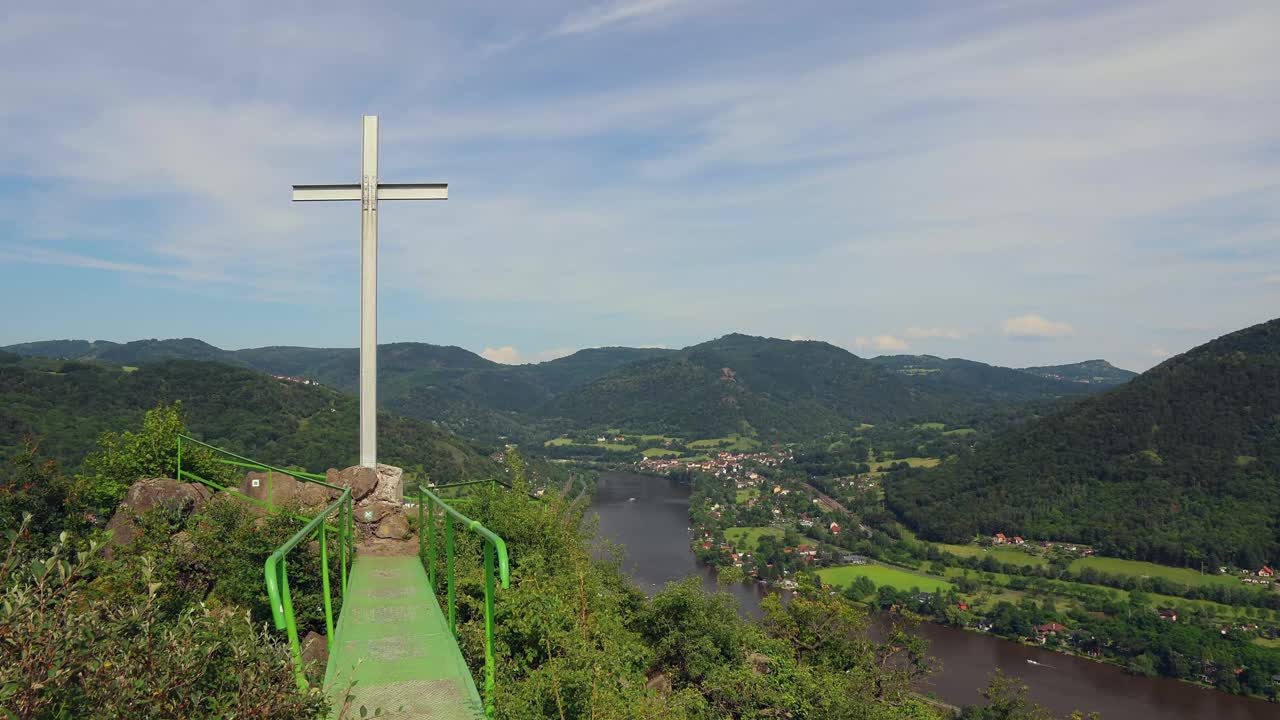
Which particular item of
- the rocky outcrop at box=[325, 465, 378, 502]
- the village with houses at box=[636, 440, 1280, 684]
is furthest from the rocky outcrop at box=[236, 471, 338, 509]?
the village with houses at box=[636, 440, 1280, 684]

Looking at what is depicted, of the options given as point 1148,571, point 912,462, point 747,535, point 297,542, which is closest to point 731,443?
point 912,462

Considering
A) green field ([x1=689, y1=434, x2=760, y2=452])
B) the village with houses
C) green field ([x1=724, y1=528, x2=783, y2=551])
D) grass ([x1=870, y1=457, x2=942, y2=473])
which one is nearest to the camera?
the village with houses

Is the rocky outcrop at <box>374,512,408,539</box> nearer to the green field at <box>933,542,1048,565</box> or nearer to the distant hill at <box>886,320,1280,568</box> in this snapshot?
the green field at <box>933,542,1048,565</box>

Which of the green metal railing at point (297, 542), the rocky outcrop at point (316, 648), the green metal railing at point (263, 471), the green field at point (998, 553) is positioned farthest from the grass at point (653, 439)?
the rocky outcrop at point (316, 648)

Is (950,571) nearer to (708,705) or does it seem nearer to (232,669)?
(708,705)

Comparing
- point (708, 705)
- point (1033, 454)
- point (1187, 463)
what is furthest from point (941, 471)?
point (708, 705)

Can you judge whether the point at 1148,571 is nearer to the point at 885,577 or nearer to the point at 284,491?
the point at 885,577
